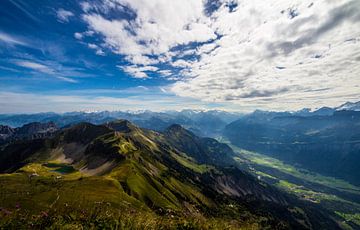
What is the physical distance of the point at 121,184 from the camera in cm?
14500

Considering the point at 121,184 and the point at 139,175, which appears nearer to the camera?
the point at 121,184

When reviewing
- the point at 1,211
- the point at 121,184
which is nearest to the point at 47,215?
the point at 1,211

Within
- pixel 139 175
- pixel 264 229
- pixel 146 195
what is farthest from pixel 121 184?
pixel 264 229

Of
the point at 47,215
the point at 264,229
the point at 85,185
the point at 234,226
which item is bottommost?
the point at 85,185

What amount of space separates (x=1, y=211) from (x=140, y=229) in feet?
19.8

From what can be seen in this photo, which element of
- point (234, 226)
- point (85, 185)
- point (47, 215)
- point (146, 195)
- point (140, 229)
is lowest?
point (146, 195)

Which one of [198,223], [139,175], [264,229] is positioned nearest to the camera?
[198,223]

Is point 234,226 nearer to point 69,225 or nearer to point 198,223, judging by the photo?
point 198,223

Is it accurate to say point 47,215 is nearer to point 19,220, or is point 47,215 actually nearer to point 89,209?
point 19,220

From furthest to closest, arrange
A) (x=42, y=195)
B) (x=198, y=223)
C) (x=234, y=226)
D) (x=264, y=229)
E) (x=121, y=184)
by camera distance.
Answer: (x=121, y=184)
(x=42, y=195)
(x=264, y=229)
(x=234, y=226)
(x=198, y=223)

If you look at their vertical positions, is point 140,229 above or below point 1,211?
below

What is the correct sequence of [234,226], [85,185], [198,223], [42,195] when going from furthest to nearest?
[85,185]
[42,195]
[234,226]
[198,223]

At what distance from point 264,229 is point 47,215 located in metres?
13.7

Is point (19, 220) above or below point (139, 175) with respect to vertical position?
above
